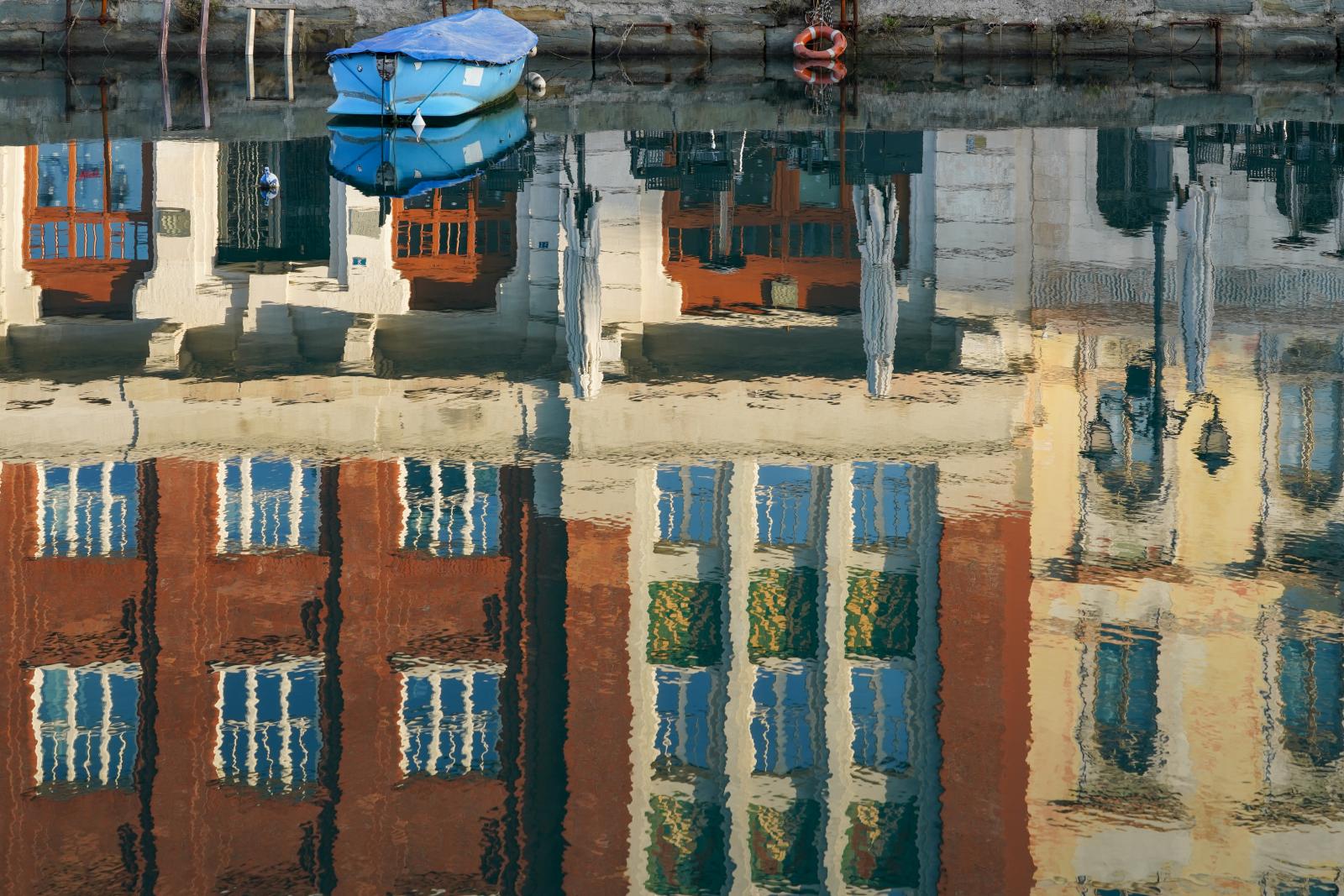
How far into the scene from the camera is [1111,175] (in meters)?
32.8

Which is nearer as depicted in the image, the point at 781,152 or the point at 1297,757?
the point at 1297,757

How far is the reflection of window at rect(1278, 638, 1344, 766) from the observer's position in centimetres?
1143

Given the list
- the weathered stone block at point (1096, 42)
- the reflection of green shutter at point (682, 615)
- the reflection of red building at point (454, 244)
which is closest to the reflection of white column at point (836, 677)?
the reflection of green shutter at point (682, 615)

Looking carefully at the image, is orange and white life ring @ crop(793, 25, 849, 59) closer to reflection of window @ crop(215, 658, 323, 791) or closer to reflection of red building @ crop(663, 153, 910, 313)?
reflection of red building @ crop(663, 153, 910, 313)

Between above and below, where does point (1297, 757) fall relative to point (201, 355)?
below

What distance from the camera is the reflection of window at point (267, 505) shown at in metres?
15.4

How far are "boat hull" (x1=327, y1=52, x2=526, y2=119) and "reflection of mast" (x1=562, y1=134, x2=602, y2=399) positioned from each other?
7872 millimetres

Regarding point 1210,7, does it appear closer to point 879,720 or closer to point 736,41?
point 736,41

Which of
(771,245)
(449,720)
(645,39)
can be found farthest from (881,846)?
(645,39)

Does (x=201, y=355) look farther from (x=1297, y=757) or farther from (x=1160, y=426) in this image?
(x=1297, y=757)

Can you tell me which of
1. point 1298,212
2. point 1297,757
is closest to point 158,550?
point 1297,757

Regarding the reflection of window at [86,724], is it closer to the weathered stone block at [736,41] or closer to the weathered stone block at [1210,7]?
the weathered stone block at [736,41]

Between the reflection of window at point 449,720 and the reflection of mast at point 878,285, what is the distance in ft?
24.1

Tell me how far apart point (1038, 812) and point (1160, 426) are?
7422 millimetres
